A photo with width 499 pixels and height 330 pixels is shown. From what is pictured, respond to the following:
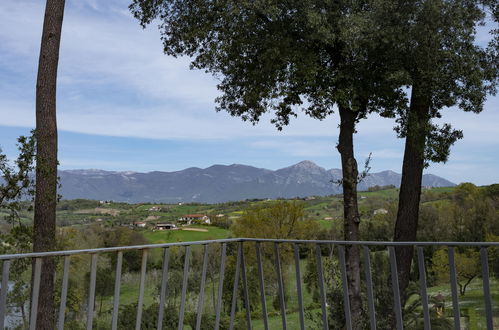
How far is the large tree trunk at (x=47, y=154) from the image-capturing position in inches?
241

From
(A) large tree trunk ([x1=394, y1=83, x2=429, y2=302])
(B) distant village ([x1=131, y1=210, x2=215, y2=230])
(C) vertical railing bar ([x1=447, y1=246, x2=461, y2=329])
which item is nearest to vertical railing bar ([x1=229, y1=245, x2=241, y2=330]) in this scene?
(C) vertical railing bar ([x1=447, y1=246, x2=461, y2=329])

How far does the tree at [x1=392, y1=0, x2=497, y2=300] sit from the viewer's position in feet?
26.3

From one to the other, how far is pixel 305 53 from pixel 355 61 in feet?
2.93

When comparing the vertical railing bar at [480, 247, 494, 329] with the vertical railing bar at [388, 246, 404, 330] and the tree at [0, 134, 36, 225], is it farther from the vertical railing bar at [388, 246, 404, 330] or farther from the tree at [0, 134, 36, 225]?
the tree at [0, 134, 36, 225]

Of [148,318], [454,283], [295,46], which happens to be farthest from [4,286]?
[295,46]

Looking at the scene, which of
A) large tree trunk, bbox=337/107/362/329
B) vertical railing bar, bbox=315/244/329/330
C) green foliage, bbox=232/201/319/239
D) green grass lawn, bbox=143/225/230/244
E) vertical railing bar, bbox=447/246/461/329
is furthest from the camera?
green grass lawn, bbox=143/225/230/244

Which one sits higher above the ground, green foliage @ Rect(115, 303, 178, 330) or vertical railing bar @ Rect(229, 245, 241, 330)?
vertical railing bar @ Rect(229, 245, 241, 330)

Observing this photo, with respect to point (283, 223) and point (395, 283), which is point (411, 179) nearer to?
point (395, 283)

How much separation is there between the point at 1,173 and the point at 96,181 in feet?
377

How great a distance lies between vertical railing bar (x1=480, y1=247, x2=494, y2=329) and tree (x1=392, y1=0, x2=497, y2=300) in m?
5.28

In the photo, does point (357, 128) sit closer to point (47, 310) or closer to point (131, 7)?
point (131, 7)

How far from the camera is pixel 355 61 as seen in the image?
8898 mm

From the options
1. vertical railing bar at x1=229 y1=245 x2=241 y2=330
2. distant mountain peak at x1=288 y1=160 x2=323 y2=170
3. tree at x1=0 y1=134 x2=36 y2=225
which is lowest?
vertical railing bar at x1=229 y1=245 x2=241 y2=330

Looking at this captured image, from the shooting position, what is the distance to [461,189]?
25.0m
